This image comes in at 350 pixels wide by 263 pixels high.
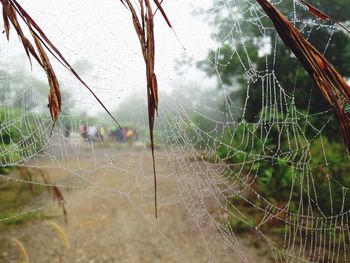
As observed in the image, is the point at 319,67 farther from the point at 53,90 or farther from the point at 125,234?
the point at 125,234

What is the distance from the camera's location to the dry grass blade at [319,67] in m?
0.45

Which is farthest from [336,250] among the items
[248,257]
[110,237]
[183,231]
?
[110,237]

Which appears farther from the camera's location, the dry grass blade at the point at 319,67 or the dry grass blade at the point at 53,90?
the dry grass blade at the point at 53,90

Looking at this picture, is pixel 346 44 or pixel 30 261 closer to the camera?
pixel 30 261

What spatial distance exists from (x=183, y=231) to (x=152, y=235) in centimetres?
54

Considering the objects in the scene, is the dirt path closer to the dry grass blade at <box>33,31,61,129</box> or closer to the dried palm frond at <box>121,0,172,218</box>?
the dry grass blade at <box>33,31,61,129</box>

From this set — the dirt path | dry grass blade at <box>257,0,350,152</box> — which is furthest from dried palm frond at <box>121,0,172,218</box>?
the dirt path

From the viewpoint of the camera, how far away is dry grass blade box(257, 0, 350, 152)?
448mm

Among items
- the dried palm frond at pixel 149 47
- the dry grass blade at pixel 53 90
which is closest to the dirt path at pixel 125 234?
the dry grass blade at pixel 53 90

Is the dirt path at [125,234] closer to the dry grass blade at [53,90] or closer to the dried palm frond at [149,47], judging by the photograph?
the dry grass blade at [53,90]

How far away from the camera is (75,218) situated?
6898 mm

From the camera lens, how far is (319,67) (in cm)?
46

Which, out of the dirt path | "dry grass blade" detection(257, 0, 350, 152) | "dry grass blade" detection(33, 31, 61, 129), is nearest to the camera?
"dry grass blade" detection(257, 0, 350, 152)

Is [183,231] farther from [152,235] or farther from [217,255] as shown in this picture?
[217,255]
